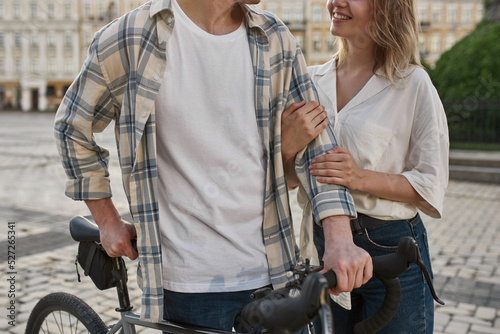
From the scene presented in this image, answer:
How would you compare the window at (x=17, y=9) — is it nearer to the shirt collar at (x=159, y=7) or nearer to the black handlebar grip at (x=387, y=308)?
A: the shirt collar at (x=159, y=7)

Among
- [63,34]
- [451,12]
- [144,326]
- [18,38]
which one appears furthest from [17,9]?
[144,326]

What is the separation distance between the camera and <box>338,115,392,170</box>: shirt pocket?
192cm

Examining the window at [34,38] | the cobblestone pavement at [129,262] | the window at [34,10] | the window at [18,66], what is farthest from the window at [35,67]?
the cobblestone pavement at [129,262]

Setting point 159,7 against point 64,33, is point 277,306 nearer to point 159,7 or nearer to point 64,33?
point 159,7

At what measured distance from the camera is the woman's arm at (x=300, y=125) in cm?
160

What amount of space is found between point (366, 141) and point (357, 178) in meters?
0.19

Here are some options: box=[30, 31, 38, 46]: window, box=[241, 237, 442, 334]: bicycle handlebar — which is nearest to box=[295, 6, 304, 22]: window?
box=[30, 31, 38, 46]: window

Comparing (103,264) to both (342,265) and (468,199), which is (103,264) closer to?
(342,265)

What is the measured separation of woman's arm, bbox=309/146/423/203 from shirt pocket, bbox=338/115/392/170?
0.07 metres

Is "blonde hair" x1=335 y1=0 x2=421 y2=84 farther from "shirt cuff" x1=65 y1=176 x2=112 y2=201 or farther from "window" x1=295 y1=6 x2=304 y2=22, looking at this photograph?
"window" x1=295 y1=6 x2=304 y2=22

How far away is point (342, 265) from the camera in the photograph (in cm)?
140

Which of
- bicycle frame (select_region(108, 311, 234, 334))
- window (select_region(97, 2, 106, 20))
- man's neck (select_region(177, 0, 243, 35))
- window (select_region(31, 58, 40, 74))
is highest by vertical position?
window (select_region(97, 2, 106, 20))

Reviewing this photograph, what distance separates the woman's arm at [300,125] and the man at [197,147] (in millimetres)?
32

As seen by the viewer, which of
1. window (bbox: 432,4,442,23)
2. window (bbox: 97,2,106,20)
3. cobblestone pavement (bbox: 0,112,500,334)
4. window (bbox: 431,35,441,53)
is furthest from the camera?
window (bbox: 431,35,441,53)
